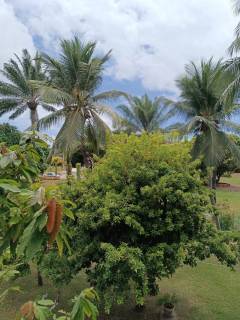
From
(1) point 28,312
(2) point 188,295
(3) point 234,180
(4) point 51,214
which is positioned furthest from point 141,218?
(3) point 234,180

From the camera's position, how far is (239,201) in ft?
81.5

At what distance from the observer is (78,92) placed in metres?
16.2

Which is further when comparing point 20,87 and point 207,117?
point 20,87

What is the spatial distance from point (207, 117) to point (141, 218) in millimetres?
11024

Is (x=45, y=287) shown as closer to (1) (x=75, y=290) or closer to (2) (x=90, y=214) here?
(1) (x=75, y=290)

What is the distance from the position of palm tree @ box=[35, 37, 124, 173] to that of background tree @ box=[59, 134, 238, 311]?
9055 millimetres

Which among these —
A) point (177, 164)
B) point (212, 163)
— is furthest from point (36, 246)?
point (212, 163)

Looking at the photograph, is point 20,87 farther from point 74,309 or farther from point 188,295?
point 74,309

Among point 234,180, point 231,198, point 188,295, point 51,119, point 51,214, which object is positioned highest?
point 51,119

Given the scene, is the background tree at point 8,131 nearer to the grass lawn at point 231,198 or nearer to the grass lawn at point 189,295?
the grass lawn at point 231,198

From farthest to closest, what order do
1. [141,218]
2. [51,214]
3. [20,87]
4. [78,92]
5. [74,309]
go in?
[20,87], [78,92], [141,218], [74,309], [51,214]

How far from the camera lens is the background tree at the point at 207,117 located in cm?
1563

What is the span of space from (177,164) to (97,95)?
10672 mm

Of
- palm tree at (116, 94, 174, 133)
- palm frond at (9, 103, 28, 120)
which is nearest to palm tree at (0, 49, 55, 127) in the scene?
palm frond at (9, 103, 28, 120)
